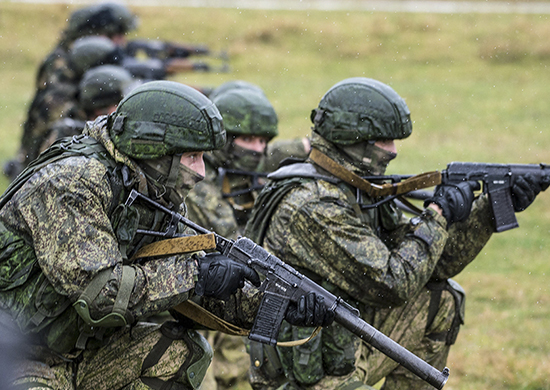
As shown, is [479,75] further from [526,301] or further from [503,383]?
[503,383]

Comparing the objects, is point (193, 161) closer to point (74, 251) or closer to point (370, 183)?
point (74, 251)

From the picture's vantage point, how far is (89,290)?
3.95 meters

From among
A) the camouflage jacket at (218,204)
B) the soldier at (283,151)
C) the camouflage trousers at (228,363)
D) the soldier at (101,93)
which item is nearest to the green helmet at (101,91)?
the soldier at (101,93)

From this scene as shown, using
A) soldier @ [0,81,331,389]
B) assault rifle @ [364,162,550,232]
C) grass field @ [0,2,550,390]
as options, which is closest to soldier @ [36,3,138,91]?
grass field @ [0,2,550,390]

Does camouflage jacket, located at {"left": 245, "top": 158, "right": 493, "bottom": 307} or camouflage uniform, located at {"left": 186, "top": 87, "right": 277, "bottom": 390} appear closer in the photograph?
camouflage jacket, located at {"left": 245, "top": 158, "right": 493, "bottom": 307}

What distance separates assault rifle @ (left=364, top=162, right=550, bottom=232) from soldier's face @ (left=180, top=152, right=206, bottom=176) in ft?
4.67

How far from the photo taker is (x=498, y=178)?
17.5 feet

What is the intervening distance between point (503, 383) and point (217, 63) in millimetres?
19108

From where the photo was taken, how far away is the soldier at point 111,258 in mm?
3977

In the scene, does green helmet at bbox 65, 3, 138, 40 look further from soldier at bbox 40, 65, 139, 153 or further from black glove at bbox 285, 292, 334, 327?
black glove at bbox 285, 292, 334, 327

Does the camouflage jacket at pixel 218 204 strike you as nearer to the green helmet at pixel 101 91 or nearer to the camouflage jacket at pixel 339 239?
the camouflage jacket at pixel 339 239

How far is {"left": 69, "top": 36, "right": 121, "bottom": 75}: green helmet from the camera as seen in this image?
11.2 meters

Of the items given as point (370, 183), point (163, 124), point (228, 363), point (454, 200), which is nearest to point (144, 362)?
point (163, 124)

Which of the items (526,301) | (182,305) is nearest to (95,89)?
(182,305)
